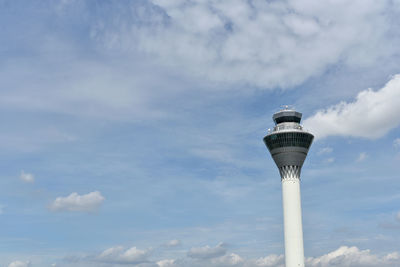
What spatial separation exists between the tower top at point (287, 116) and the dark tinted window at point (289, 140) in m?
7.70

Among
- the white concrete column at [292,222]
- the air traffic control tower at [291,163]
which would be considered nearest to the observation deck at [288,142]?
the air traffic control tower at [291,163]

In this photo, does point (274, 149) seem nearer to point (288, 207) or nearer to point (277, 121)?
point (277, 121)

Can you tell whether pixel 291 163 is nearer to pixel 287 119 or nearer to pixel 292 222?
pixel 287 119

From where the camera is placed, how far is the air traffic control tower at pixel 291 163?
145m

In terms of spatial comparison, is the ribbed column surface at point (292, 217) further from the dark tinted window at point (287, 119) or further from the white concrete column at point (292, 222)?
the dark tinted window at point (287, 119)

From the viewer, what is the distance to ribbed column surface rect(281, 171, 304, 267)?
144 meters

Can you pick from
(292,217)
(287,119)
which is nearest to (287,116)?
(287,119)

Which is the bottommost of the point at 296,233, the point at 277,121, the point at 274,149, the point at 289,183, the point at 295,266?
the point at 295,266

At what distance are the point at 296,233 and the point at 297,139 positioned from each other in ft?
109

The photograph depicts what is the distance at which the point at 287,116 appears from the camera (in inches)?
6329

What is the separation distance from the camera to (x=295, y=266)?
14212 cm

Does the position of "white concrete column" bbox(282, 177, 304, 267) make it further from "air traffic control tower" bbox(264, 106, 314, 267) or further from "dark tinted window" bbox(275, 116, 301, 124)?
"dark tinted window" bbox(275, 116, 301, 124)

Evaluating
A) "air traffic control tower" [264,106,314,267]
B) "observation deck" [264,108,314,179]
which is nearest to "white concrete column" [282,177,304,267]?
"air traffic control tower" [264,106,314,267]

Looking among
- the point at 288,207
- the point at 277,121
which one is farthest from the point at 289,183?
the point at 277,121
